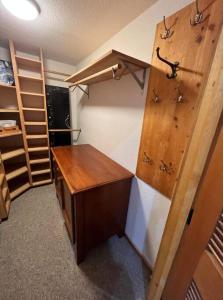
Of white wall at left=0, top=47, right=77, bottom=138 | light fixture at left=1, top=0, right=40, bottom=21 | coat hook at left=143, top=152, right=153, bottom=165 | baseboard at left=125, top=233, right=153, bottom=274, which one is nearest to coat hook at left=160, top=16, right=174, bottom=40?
coat hook at left=143, top=152, right=153, bottom=165

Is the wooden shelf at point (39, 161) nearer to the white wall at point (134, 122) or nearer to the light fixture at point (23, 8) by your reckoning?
the white wall at point (134, 122)

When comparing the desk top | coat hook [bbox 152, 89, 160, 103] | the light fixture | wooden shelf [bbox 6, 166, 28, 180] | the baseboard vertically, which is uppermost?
the light fixture

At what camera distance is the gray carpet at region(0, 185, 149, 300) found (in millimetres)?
1121

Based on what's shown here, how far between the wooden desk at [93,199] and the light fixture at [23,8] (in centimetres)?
141

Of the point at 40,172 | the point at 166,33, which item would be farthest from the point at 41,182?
the point at 166,33

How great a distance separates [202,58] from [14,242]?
91.9 inches

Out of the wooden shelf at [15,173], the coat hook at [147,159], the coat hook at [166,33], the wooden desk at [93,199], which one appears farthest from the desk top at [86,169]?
the coat hook at [166,33]

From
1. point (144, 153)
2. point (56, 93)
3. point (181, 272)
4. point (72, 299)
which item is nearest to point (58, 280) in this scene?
point (72, 299)

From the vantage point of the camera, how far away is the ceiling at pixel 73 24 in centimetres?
110

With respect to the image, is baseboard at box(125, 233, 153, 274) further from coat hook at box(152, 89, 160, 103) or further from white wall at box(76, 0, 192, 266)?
coat hook at box(152, 89, 160, 103)

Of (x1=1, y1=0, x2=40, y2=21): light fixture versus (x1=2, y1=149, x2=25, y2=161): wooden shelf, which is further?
(x1=2, y1=149, x2=25, y2=161): wooden shelf

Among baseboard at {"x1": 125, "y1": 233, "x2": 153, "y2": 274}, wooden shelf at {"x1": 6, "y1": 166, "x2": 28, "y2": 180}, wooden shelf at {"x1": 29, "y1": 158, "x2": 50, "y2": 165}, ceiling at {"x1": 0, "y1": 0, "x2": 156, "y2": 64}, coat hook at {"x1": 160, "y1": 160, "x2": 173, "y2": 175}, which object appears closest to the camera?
coat hook at {"x1": 160, "y1": 160, "x2": 173, "y2": 175}

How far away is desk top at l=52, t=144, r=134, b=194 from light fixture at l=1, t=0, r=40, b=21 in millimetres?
1406

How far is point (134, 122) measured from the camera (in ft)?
4.33
